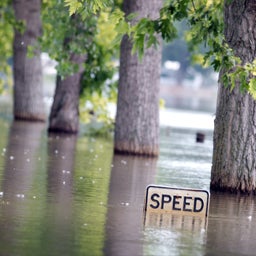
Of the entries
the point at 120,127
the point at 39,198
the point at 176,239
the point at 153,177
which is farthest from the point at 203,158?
the point at 176,239

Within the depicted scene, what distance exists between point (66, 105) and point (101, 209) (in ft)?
58.4

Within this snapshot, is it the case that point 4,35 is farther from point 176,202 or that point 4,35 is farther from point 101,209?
point 176,202

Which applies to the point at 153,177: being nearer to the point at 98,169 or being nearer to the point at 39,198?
the point at 98,169

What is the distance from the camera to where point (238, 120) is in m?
17.3

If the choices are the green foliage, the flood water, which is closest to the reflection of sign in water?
the flood water

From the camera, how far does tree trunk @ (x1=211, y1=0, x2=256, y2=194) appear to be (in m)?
17.0

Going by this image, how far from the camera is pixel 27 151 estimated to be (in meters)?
23.7

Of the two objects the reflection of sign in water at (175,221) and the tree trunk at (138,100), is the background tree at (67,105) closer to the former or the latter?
the tree trunk at (138,100)

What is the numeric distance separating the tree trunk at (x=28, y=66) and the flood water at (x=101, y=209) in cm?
1062

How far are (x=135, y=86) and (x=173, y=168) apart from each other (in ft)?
8.84

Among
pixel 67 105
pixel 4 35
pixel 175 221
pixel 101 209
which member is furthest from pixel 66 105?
pixel 175 221

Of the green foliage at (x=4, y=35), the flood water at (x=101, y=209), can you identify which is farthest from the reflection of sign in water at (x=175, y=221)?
the green foliage at (x=4, y=35)

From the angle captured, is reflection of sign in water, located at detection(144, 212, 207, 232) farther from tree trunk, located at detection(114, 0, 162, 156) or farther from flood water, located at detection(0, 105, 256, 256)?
tree trunk, located at detection(114, 0, 162, 156)

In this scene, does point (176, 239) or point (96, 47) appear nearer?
point (176, 239)
